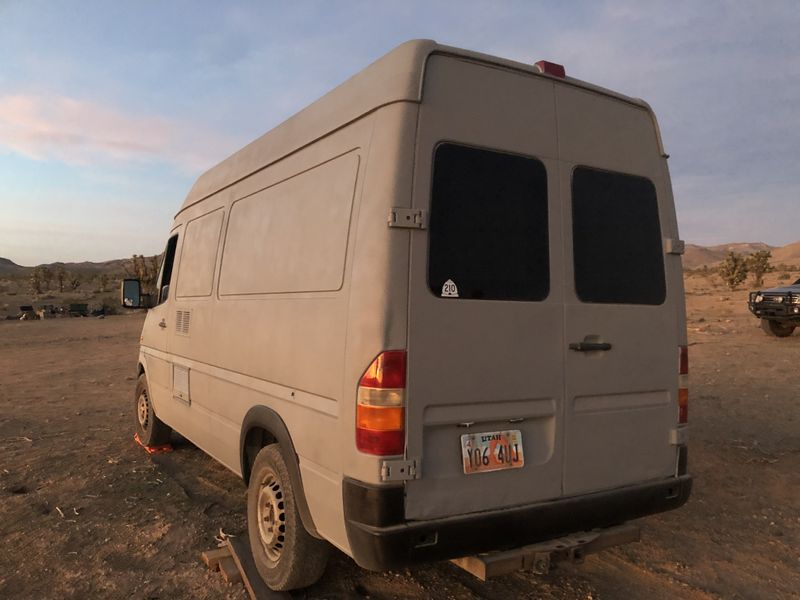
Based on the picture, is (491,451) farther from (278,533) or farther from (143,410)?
(143,410)

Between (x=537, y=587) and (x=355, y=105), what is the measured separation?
2864mm

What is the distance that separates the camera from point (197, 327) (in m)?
4.71

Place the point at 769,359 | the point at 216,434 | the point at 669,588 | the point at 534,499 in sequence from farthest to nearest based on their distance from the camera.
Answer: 1. the point at 769,359
2. the point at 216,434
3. the point at 669,588
4. the point at 534,499

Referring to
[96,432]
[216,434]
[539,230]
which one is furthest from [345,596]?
[96,432]

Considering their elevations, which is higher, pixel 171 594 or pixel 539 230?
pixel 539 230

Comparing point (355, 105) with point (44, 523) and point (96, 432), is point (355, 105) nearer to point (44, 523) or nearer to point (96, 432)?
point (44, 523)

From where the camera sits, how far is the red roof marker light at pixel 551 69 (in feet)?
10.3

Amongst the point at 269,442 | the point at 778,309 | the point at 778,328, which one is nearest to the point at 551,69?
the point at 269,442

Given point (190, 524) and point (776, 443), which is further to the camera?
point (776, 443)

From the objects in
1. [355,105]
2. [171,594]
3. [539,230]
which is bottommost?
[171,594]

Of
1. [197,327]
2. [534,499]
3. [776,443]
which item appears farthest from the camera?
[776,443]

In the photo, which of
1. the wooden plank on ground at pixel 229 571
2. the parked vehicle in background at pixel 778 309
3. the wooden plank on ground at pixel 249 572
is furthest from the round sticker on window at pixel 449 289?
the parked vehicle in background at pixel 778 309

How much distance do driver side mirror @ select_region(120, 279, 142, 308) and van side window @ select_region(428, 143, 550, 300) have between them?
14.3ft

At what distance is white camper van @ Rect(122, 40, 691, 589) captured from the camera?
268 centimetres
